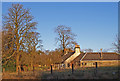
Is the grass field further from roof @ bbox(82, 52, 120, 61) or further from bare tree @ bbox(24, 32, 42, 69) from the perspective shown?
roof @ bbox(82, 52, 120, 61)

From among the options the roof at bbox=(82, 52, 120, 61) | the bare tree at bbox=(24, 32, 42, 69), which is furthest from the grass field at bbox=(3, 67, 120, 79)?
the roof at bbox=(82, 52, 120, 61)

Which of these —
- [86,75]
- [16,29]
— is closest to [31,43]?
[16,29]

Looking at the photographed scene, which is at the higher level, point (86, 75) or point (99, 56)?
point (99, 56)

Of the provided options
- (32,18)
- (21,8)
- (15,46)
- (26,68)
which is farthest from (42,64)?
(21,8)

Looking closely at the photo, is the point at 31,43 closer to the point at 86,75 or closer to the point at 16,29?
the point at 16,29

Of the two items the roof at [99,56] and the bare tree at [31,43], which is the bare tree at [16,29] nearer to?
the bare tree at [31,43]

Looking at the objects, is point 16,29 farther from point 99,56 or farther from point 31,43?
point 99,56

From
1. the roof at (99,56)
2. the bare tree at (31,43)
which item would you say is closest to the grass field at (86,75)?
the bare tree at (31,43)

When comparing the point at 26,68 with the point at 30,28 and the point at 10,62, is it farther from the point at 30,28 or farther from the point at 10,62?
the point at 30,28

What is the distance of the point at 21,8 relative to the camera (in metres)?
25.3

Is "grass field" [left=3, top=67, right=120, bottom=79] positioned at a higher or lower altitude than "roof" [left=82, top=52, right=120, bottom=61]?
lower

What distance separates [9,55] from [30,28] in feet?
16.7

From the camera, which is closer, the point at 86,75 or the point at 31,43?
the point at 86,75

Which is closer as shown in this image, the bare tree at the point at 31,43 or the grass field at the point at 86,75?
the grass field at the point at 86,75
